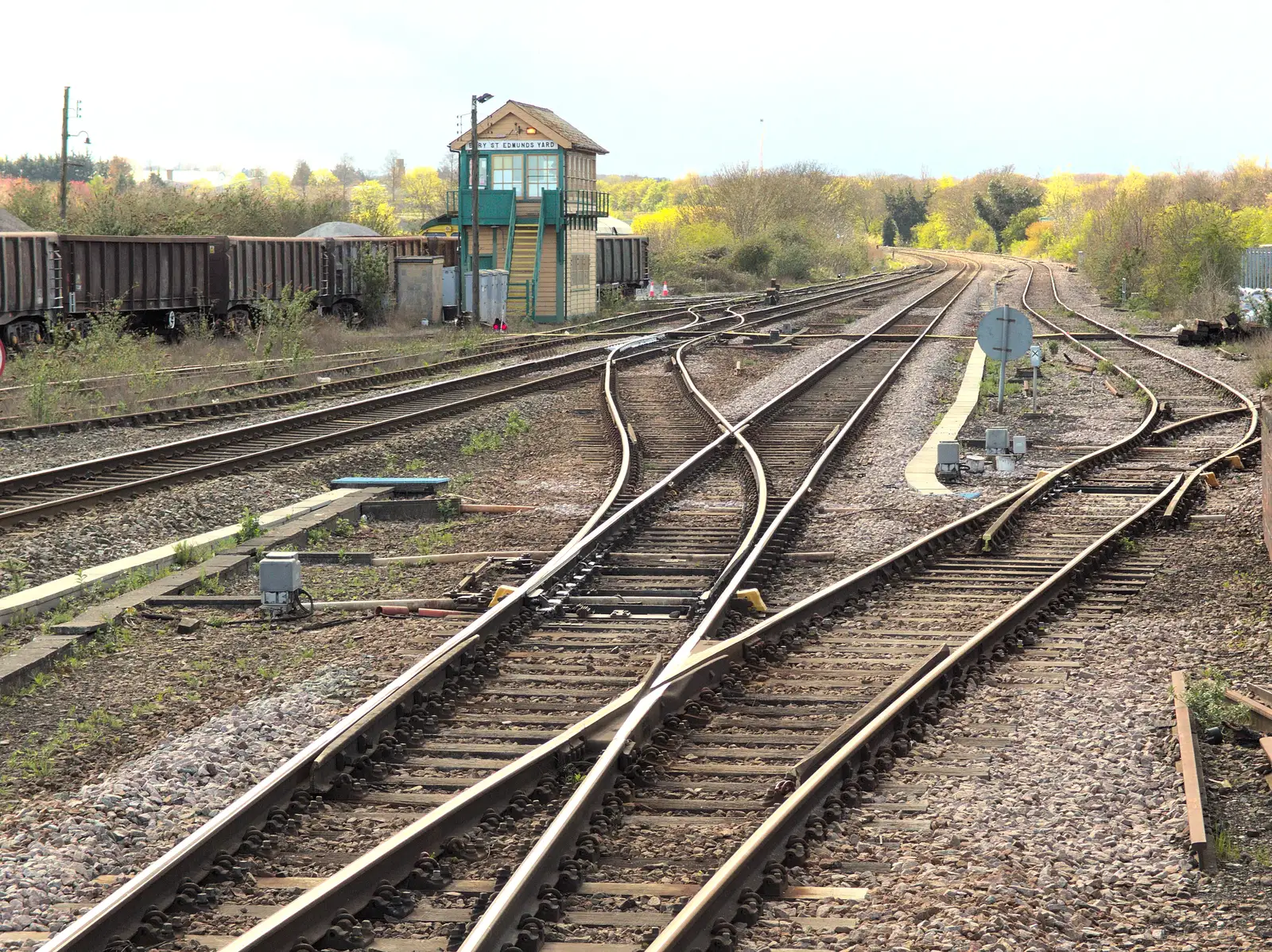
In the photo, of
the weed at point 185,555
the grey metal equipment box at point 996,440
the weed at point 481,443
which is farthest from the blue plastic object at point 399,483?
the grey metal equipment box at point 996,440

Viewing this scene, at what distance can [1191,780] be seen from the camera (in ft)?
20.6

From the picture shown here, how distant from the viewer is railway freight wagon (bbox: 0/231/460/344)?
2566 centimetres

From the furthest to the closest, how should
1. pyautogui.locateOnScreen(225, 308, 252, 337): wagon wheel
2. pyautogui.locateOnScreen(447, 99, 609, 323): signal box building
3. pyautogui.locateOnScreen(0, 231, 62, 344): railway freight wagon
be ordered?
pyautogui.locateOnScreen(447, 99, 609, 323): signal box building → pyautogui.locateOnScreen(225, 308, 252, 337): wagon wheel → pyautogui.locateOnScreen(0, 231, 62, 344): railway freight wagon

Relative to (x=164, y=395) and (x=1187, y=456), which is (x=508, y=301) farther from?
(x=1187, y=456)

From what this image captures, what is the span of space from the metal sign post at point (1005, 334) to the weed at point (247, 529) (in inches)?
405

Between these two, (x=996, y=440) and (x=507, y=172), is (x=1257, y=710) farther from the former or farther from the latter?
(x=507, y=172)

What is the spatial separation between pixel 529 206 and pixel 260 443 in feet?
85.2

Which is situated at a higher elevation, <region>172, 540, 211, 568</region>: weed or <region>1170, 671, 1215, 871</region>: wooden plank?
<region>172, 540, 211, 568</region>: weed

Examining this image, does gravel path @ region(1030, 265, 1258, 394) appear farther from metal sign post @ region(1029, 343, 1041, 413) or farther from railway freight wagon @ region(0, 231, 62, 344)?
railway freight wagon @ region(0, 231, 62, 344)

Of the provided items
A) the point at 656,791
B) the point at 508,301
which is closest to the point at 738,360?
the point at 508,301

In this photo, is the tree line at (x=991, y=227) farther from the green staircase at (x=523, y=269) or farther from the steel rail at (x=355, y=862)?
the steel rail at (x=355, y=862)

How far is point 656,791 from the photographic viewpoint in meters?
6.42

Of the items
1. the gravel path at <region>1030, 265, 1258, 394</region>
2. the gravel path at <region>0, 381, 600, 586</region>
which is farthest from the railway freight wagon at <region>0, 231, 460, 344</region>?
the gravel path at <region>1030, 265, 1258, 394</region>

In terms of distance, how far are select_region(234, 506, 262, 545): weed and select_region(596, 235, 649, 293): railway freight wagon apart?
121ft
